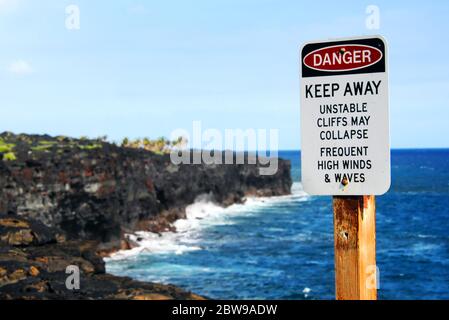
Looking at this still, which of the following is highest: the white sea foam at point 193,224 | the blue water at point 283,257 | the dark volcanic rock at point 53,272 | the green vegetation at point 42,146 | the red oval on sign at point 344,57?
the green vegetation at point 42,146

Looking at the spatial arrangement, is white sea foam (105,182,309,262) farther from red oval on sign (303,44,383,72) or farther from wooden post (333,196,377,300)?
red oval on sign (303,44,383,72)

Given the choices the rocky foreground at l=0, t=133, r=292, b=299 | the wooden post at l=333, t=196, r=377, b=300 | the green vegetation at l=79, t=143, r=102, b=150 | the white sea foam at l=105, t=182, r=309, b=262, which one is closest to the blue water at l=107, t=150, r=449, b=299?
the white sea foam at l=105, t=182, r=309, b=262

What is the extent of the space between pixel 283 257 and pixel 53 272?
37562 mm

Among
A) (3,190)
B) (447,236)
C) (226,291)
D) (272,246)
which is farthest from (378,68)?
(447,236)

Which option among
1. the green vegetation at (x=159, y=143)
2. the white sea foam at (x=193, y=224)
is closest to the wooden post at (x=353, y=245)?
the white sea foam at (x=193, y=224)

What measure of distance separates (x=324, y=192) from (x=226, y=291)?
39.0m

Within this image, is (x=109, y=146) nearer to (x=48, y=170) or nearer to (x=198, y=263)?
(x=48, y=170)

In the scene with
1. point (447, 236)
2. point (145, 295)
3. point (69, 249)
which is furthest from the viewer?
point (447, 236)

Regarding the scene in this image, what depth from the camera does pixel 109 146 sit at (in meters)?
64.3

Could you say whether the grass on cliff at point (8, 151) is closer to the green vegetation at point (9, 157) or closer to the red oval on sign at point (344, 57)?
the green vegetation at point (9, 157)

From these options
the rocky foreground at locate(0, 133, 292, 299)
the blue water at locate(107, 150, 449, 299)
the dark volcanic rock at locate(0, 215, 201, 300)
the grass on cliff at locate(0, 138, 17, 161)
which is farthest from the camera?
the grass on cliff at locate(0, 138, 17, 161)

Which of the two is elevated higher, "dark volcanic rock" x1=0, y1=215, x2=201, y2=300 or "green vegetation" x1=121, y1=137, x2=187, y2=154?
"green vegetation" x1=121, y1=137, x2=187, y2=154

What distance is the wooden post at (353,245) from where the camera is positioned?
3.50m

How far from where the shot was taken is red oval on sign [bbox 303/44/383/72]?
3498 millimetres
